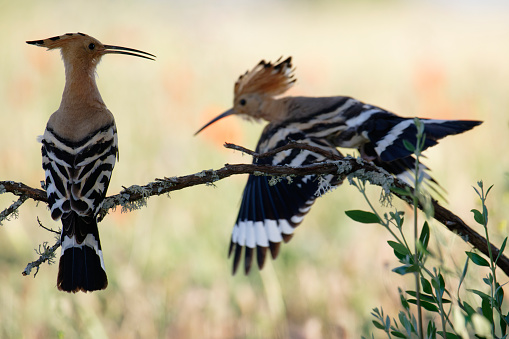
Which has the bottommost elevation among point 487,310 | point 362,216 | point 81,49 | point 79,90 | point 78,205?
point 487,310

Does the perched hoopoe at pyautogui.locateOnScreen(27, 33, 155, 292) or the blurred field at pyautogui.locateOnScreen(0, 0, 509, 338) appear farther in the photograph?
the blurred field at pyautogui.locateOnScreen(0, 0, 509, 338)

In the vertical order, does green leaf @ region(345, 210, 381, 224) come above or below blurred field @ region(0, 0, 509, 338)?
below

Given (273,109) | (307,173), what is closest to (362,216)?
(307,173)

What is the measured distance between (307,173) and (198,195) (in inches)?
80.8

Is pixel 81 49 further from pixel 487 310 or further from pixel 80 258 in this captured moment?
pixel 487 310

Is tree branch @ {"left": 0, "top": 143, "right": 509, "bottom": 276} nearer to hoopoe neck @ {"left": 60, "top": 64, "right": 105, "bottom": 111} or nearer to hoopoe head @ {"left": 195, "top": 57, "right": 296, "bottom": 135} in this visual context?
hoopoe neck @ {"left": 60, "top": 64, "right": 105, "bottom": 111}

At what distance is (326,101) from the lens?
2.25 m

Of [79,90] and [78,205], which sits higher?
[79,90]

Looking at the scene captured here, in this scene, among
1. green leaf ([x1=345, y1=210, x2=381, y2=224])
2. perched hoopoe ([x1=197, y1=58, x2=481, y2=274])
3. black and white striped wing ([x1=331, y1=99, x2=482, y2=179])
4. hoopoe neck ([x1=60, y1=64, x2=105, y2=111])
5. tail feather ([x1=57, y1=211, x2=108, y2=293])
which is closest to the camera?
green leaf ([x1=345, y1=210, x2=381, y2=224])

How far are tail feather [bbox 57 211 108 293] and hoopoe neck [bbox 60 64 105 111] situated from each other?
551mm

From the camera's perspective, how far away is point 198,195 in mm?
3180

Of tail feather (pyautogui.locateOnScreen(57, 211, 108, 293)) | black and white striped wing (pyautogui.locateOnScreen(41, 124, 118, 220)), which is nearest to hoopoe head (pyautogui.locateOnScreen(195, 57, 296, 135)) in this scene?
black and white striped wing (pyautogui.locateOnScreen(41, 124, 118, 220))

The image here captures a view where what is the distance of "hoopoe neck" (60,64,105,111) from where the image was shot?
2023mm

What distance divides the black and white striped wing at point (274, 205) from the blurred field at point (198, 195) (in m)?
0.22
